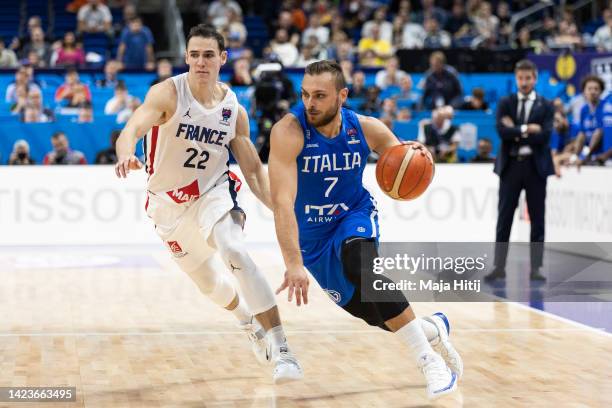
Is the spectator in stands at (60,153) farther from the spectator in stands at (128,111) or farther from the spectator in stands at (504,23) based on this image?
the spectator in stands at (504,23)

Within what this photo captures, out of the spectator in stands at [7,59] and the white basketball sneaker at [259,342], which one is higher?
the spectator in stands at [7,59]

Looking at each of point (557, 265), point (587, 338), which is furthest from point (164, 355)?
point (557, 265)

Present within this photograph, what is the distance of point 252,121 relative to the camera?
47.5 feet

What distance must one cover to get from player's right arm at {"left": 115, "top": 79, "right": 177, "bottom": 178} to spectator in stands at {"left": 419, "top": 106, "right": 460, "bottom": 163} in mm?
8020

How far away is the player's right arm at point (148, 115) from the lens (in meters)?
5.84

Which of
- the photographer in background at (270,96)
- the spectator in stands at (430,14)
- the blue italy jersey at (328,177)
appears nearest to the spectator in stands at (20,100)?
the photographer in background at (270,96)

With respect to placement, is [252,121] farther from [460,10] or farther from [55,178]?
[460,10]

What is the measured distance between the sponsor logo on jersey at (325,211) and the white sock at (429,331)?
2.49ft

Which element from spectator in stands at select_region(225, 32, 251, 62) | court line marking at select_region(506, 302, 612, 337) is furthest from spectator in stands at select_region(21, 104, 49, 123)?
court line marking at select_region(506, 302, 612, 337)

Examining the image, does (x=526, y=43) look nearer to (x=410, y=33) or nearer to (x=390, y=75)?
(x=410, y=33)

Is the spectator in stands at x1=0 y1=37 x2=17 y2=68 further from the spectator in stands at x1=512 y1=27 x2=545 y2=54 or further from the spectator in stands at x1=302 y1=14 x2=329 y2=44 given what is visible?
the spectator in stands at x1=512 y1=27 x2=545 y2=54

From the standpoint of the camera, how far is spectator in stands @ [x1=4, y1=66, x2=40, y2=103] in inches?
594

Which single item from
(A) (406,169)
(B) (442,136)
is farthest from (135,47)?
(A) (406,169)

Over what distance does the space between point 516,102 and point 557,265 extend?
2101 mm
